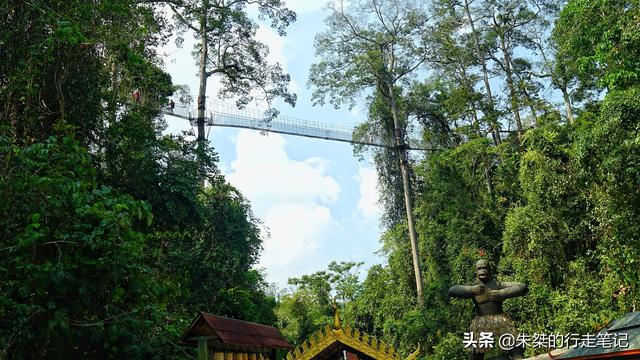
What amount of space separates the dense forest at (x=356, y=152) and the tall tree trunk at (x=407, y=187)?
0.74ft

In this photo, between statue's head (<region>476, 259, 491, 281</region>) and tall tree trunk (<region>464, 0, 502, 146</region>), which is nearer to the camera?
statue's head (<region>476, 259, 491, 281</region>)

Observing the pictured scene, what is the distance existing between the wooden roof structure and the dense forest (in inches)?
59.3

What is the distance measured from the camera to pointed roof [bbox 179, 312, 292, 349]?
5.86 m

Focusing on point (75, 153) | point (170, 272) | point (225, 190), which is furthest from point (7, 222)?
point (225, 190)

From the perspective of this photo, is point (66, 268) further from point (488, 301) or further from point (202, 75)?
point (202, 75)

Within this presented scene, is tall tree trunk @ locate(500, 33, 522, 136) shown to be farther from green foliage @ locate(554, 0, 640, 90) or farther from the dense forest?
green foliage @ locate(554, 0, 640, 90)

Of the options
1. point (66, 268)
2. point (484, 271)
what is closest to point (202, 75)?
point (484, 271)

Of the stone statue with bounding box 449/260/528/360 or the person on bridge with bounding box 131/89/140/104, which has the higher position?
the person on bridge with bounding box 131/89/140/104

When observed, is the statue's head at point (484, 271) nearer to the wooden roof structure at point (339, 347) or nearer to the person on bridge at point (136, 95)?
the wooden roof structure at point (339, 347)

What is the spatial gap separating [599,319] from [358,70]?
39.7 ft

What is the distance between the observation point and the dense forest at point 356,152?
19.5 ft

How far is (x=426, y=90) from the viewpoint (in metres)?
23.0

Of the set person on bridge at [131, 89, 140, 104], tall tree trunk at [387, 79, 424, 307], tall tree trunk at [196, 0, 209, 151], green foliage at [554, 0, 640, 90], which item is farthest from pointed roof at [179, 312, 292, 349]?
tall tree trunk at [387, 79, 424, 307]

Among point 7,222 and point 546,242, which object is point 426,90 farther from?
point 7,222
